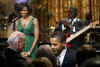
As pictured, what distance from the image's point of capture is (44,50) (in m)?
3.54

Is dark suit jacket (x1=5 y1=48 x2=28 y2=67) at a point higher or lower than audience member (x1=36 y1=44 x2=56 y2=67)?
higher

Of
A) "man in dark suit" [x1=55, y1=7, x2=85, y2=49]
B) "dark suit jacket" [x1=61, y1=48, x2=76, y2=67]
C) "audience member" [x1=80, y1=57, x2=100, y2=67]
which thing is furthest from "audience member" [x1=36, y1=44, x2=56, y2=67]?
"man in dark suit" [x1=55, y1=7, x2=85, y2=49]

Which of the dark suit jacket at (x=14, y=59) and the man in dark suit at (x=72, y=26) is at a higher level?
the dark suit jacket at (x=14, y=59)

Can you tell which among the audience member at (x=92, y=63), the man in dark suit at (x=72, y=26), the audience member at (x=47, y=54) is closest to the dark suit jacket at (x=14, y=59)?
the audience member at (x=47, y=54)

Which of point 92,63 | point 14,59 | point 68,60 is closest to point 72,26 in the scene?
point 68,60

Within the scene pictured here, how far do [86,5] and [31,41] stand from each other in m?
9.28

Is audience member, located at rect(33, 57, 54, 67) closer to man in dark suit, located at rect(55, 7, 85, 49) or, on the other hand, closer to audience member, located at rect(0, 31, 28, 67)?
audience member, located at rect(0, 31, 28, 67)

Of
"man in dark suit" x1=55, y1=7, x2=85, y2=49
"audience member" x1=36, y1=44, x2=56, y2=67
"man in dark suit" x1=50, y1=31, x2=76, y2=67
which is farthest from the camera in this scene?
"man in dark suit" x1=55, y1=7, x2=85, y2=49

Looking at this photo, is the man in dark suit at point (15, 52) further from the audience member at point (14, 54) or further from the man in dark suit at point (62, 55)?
the man in dark suit at point (62, 55)

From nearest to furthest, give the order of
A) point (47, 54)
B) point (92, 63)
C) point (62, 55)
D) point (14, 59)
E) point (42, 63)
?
point (92, 63), point (42, 63), point (14, 59), point (47, 54), point (62, 55)

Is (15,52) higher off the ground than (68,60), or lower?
higher

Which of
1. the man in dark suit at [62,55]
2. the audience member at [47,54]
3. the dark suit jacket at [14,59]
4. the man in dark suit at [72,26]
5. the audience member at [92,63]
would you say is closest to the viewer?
the audience member at [92,63]

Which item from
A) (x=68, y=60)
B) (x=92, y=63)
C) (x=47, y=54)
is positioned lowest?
(x=68, y=60)

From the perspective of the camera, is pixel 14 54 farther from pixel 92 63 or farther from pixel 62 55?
pixel 92 63
